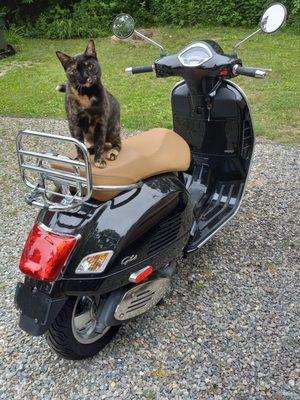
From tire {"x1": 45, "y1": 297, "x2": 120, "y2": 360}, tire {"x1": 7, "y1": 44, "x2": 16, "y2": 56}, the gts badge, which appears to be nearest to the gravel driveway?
tire {"x1": 45, "y1": 297, "x2": 120, "y2": 360}

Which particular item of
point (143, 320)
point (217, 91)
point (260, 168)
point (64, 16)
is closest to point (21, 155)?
point (143, 320)

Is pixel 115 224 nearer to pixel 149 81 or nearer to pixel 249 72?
pixel 249 72

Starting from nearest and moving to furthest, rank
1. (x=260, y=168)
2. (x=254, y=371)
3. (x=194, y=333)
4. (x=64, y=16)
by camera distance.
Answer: (x=254, y=371)
(x=194, y=333)
(x=260, y=168)
(x=64, y=16)

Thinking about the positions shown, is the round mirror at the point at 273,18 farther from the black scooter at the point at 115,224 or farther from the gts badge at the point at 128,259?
the gts badge at the point at 128,259

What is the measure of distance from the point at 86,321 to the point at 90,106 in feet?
3.40

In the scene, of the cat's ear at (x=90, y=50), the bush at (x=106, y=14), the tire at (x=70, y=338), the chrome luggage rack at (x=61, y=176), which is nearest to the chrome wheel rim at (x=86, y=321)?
the tire at (x=70, y=338)

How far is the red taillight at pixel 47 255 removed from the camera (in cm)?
195

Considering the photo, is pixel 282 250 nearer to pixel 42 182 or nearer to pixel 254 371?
pixel 254 371

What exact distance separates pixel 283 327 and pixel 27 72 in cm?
761

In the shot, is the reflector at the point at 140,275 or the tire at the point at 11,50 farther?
the tire at the point at 11,50

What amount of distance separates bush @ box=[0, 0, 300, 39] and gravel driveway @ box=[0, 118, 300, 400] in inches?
353

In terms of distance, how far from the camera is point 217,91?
2.84m

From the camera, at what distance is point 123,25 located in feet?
9.19

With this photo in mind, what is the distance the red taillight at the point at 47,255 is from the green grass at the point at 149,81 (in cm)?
378
